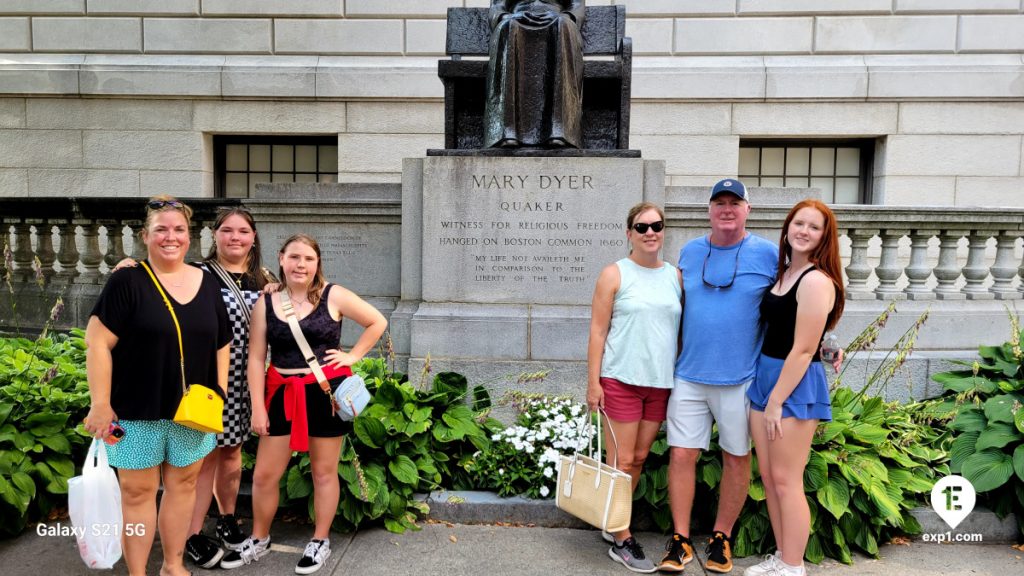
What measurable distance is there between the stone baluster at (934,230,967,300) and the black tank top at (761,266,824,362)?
3.90 metres

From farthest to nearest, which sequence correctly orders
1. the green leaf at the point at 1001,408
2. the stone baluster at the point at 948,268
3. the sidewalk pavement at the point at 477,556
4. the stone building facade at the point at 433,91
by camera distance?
the stone building facade at the point at 433,91 → the stone baluster at the point at 948,268 → the green leaf at the point at 1001,408 → the sidewalk pavement at the point at 477,556

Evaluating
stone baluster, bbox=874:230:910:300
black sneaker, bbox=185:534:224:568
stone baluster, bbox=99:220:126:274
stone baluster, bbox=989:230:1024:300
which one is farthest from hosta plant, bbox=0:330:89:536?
stone baluster, bbox=989:230:1024:300

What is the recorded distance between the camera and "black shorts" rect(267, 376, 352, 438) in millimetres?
3543

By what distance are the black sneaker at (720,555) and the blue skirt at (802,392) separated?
0.83 meters

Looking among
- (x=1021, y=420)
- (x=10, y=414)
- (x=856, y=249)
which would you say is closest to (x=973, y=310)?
(x=856, y=249)

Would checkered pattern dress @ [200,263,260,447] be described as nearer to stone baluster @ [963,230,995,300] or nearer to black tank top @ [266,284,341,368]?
black tank top @ [266,284,341,368]

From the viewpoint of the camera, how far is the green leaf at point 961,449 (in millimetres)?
4422

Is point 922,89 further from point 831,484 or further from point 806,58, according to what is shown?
point 831,484

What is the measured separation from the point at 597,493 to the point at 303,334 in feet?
5.50

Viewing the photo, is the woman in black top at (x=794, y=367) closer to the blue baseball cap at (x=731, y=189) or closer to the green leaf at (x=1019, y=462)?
the blue baseball cap at (x=731, y=189)

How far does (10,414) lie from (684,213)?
5045mm

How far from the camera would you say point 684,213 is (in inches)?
237
